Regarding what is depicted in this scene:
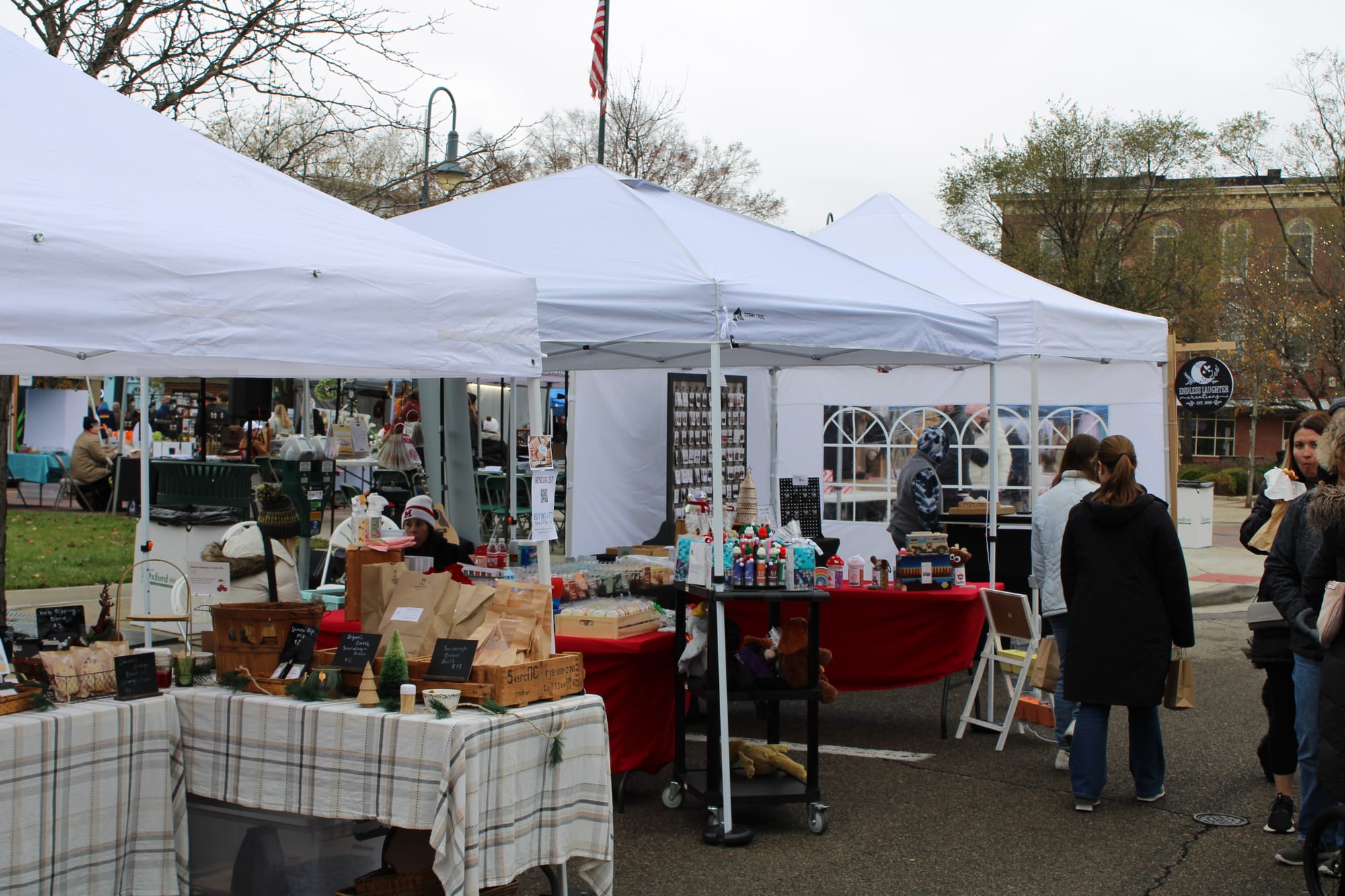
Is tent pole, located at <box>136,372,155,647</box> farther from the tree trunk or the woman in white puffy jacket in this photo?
the woman in white puffy jacket

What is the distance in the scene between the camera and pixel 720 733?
5.31m

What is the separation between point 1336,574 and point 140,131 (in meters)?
4.52

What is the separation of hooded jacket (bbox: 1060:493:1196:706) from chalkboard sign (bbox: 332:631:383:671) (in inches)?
131

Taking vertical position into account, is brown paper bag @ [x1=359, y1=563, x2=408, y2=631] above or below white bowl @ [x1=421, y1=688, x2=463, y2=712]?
above

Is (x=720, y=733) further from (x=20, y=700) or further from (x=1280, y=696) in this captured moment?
(x=20, y=700)

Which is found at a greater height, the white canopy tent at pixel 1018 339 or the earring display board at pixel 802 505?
the white canopy tent at pixel 1018 339

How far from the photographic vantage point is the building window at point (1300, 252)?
2634 cm

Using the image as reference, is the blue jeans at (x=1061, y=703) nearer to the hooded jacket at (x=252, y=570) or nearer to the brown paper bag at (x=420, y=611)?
the brown paper bag at (x=420, y=611)

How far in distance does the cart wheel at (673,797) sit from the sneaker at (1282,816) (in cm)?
270

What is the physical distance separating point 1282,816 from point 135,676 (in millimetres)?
4828

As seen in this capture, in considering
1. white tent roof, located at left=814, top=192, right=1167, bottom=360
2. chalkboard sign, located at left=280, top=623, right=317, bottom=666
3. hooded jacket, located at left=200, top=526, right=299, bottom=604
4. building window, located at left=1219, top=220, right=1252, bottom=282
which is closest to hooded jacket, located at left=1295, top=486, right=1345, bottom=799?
chalkboard sign, located at left=280, top=623, right=317, bottom=666

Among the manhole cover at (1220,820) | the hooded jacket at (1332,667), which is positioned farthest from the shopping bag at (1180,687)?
the hooded jacket at (1332,667)

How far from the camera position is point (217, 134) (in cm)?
1215

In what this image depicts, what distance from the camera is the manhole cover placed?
552cm
